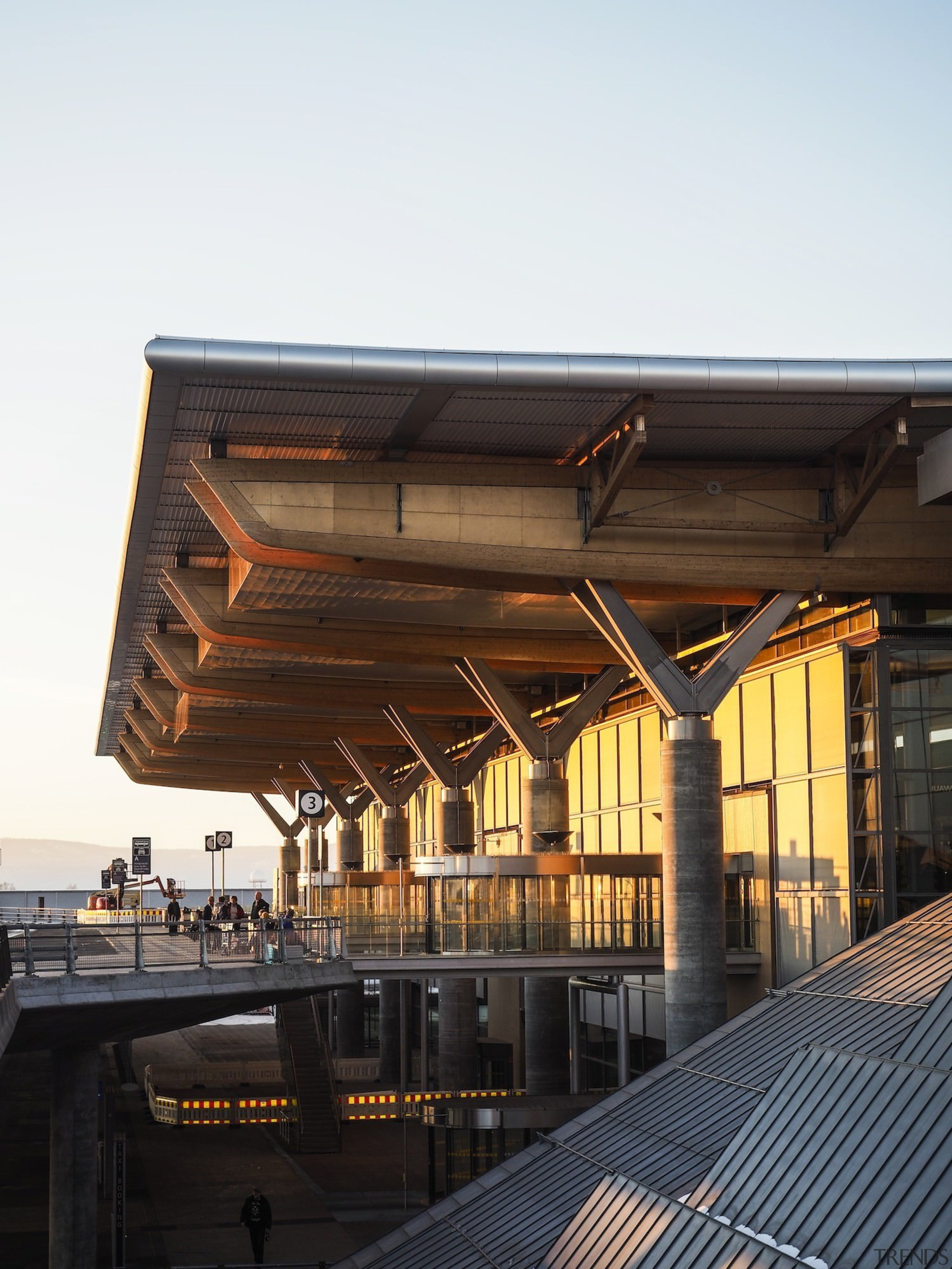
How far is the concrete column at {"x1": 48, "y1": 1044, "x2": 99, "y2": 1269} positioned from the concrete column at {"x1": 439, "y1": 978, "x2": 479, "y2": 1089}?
18.9m

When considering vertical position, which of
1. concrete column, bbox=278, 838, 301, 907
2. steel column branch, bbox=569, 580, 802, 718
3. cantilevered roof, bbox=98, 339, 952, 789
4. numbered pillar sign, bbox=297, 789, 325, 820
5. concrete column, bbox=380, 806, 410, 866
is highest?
cantilevered roof, bbox=98, 339, 952, 789

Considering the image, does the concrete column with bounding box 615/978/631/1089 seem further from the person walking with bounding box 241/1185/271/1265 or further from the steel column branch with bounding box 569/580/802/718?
the steel column branch with bounding box 569/580/802/718

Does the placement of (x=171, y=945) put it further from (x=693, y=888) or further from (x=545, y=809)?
(x=545, y=809)

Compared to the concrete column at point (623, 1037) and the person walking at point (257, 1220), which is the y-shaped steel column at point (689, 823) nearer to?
the person walking at point (257, 1220)

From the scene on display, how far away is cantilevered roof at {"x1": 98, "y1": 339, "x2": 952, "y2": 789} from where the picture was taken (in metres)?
24.5

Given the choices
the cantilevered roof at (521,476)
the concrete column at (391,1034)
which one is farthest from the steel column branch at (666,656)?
the concrete column at (391,1034)

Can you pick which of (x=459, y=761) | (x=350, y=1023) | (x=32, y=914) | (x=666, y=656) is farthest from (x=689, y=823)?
(x=350, y=1023)

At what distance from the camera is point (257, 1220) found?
92.5 ft

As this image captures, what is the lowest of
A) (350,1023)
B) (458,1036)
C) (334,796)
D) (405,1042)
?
(350,1023)

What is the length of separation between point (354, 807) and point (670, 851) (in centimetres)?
5383

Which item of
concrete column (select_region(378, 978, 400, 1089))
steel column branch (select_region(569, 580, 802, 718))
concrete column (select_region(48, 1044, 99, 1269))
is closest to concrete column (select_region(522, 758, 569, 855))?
steel column branch (select_region(569, 580, 802, 718))

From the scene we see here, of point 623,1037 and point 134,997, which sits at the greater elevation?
point 134,997

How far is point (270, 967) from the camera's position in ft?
89.8

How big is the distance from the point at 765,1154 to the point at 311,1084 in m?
33.0
